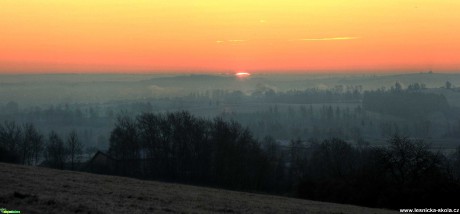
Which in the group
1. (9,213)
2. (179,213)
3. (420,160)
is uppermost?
(9,213)

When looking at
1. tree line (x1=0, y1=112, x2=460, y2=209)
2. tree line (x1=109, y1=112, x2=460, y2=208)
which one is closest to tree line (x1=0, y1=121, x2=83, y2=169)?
tree line (x1=0, y1=112, x2=460, y2=209)

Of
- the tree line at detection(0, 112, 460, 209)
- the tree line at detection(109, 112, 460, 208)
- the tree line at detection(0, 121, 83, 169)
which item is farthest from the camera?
the tree line at detection(0, 121, 83, 169)

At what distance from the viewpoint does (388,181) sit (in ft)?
190

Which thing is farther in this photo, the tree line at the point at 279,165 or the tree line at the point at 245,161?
the tree line at the point at 245,161

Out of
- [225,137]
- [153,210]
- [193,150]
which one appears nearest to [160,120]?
[193,150]

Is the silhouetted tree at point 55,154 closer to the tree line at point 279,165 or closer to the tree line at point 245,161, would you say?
the tree line at point 245,161

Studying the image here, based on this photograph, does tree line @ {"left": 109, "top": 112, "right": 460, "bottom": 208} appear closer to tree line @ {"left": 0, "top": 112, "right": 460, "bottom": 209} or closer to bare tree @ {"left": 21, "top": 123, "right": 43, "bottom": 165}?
tree line @ {"left": 0, "top": 112, "right": 460, "bottom": 209}

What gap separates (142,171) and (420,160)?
44.0 meters

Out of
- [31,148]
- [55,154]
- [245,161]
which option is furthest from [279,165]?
[31,148]

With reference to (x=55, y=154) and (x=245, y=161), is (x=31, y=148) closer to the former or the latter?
(x=55, y=154)

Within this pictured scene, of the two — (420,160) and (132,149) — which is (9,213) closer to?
(420,160)

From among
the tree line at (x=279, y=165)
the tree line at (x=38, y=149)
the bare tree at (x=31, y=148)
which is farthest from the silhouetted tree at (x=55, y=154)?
the tree line at (x=279, y=165)

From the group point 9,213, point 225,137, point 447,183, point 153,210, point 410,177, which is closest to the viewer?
point 9,213

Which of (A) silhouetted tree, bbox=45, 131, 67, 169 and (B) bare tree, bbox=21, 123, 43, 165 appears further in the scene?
(B) bare tree, bbox=21, 123, 43, 165
